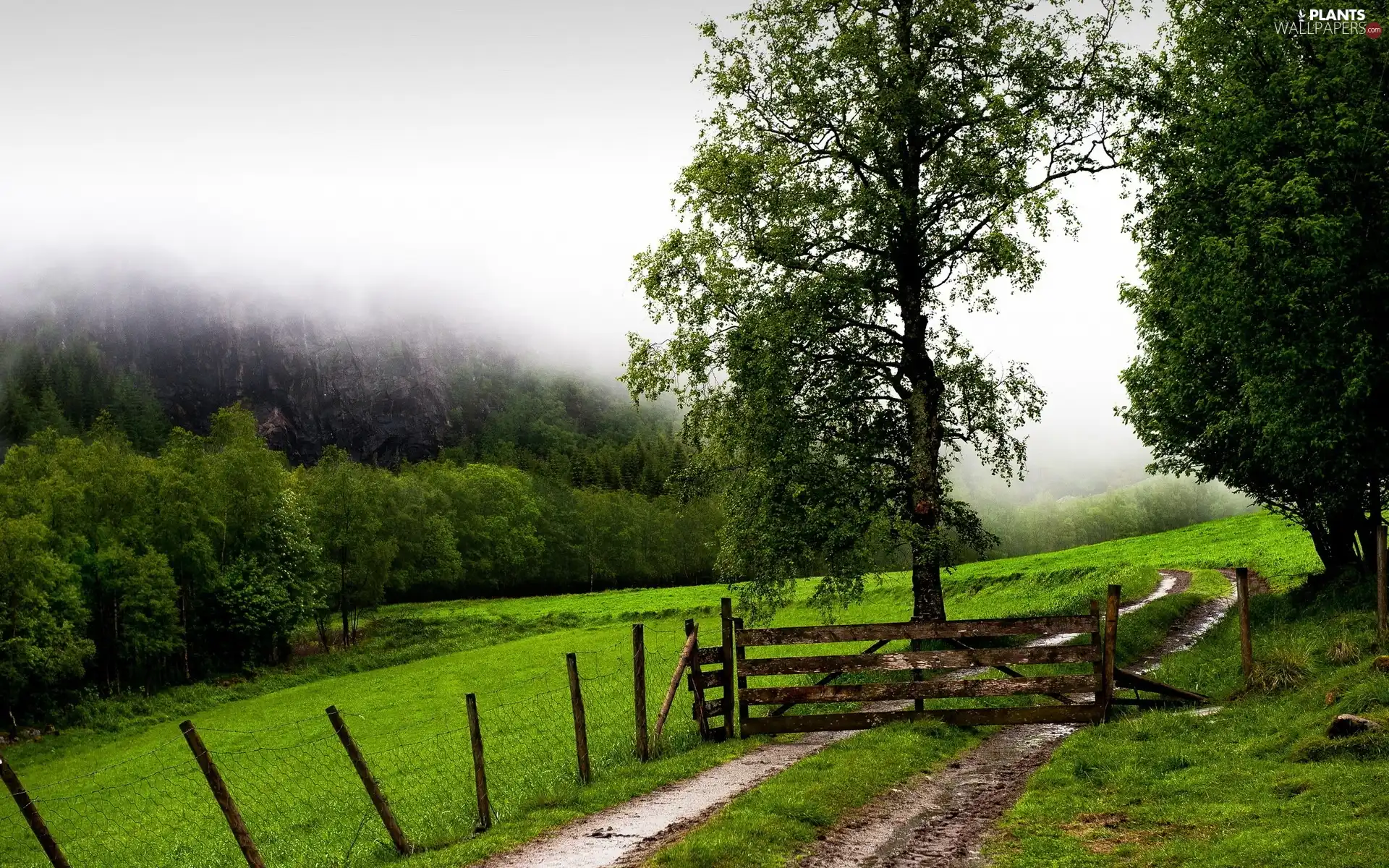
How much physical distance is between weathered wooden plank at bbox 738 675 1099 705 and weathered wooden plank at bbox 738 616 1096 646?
1.01 meters

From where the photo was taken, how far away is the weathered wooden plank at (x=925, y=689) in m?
19.2

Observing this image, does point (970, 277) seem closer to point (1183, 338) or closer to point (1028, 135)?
point (1028, 135)

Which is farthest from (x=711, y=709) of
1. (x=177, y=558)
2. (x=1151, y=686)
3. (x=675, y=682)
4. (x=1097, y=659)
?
(x=177, y=558)

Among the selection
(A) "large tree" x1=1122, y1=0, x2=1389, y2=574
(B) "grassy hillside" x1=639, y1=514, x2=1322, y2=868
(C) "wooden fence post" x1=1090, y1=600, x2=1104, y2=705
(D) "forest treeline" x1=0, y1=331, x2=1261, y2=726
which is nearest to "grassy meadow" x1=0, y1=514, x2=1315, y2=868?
(B) "grassy hillside" x1=639, y1=514, x2=1322, y2=868

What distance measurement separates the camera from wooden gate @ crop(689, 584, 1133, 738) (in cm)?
1905

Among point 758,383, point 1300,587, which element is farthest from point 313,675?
point 1300,587

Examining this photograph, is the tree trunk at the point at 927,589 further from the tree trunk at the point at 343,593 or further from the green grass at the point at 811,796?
the tree trunk at the point at 343,593

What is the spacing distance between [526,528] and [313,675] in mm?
68615

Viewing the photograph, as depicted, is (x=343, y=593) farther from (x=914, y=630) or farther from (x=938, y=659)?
(x=938, y=659)

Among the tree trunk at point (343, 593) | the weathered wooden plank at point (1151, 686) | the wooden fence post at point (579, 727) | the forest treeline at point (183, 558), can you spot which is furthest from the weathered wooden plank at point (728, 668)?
the tree trunk at point (343, 593)

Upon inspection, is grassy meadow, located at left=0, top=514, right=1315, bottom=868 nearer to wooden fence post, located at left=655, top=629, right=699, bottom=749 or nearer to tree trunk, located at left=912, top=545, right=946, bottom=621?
wooden fence post, located at left=655, top=629, right=699, bottom=749

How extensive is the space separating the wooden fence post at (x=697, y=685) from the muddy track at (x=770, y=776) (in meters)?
1.71

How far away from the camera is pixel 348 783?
3119cm

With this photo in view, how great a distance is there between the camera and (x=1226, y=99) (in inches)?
940
